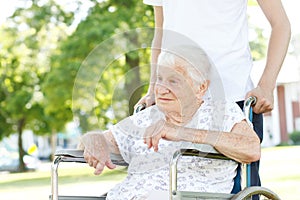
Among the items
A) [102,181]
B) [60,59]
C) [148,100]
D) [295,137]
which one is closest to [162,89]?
[148,100]

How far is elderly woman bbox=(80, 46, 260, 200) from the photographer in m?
2.38

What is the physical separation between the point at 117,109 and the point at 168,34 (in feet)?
1.02

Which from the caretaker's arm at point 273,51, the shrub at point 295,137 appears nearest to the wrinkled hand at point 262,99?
the caretaker's arm at point 273,51

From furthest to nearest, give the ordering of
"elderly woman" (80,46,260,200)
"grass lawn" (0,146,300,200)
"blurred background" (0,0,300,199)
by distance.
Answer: "blurred background" (0,0,300,199) < "grass lawn" (0,146,300,200) < "elderly woman" (80,46,260,200)

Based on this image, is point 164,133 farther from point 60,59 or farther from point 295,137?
point 295,137

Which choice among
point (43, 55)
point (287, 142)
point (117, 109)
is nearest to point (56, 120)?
point (43, 55)

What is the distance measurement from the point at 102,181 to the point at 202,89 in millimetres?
11959

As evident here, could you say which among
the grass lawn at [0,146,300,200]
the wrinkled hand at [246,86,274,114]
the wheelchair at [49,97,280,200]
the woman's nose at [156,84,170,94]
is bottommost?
the grass lawn at [0,146,300,200]

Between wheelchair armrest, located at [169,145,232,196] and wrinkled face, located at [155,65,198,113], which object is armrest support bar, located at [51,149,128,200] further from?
wheelchair armrest, located at [169,145,232,196]

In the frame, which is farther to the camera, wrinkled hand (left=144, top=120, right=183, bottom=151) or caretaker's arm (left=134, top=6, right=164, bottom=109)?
caretaker's arm (left=134, top=6, right=164, bottom=109)

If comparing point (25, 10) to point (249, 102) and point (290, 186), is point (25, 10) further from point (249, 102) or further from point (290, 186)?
point (249, 102)

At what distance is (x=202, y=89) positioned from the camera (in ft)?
8.27

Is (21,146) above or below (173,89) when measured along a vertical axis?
above

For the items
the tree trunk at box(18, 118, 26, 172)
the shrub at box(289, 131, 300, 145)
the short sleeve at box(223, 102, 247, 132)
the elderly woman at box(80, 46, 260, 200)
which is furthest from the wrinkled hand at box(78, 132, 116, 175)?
the tree trunk at box(18, 118, 26, 172)
